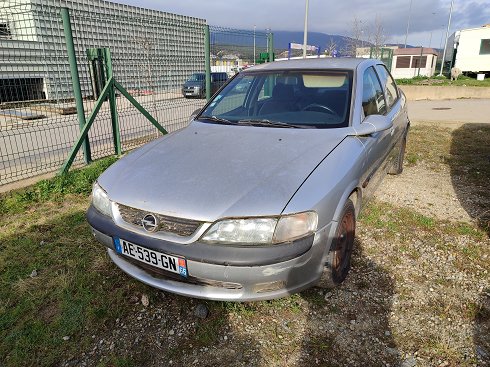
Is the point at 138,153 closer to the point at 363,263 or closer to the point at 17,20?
the point at 363,263

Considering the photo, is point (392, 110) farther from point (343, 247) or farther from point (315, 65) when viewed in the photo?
point (343, 247)

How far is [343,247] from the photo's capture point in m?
2.59

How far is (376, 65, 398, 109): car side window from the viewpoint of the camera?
4057 millimetres

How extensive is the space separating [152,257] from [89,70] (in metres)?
4.65

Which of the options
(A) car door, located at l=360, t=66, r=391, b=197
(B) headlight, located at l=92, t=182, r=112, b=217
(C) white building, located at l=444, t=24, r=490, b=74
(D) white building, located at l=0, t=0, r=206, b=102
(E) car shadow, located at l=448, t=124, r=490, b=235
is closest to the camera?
(B) headlight, located at l=92, t=182, r=112, b=217

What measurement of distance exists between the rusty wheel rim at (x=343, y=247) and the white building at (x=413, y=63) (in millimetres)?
42231

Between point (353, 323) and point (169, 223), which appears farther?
point (353, 323)

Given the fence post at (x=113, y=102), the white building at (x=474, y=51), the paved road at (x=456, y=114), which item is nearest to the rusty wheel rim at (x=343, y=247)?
the fence post at (x=113, y=102)

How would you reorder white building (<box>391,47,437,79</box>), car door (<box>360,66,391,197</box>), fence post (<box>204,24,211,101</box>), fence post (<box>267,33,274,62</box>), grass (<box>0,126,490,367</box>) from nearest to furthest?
1. grass (<box>0,126,490,367</box>)
2. car door (<box>360,66,391,197</box>)
3. fence post (<box>204,24,211,101</box>)
4. fence post (<box>267,33,274,62</box>)
5. white building (<box>391,47,437,79</box>)

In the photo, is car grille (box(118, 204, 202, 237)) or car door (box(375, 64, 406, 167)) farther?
car door (box(375, 64, 406, 167))

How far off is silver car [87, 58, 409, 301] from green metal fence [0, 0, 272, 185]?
349 cm

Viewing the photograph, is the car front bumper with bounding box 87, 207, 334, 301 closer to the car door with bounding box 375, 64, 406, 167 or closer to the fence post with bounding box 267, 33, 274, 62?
the car door with bounding box 375, 64, 406, 167

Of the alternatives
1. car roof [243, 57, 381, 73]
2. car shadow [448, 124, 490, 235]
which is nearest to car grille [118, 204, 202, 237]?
car roof [243, 57, 381, 73]

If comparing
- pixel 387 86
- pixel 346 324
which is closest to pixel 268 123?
pixel 346 324
